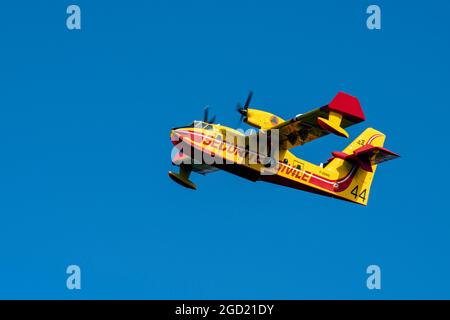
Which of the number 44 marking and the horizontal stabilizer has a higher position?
the horizontal stabilizer

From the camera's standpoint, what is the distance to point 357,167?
145ft

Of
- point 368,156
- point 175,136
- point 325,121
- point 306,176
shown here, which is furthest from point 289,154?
point 175,136

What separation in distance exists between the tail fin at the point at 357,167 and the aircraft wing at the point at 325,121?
3931 mm

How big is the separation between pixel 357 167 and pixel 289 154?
4.61m

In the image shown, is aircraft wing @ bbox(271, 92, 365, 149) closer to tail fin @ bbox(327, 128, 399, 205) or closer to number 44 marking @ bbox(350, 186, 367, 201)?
tail fin @ bbox(327, 128, 399, 205)

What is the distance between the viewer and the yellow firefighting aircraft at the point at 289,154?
3841 cm

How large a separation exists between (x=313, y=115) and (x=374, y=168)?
8240 millimetres

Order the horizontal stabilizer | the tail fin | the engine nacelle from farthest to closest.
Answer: the tail fin → the horizontal stabilizer → the engine nacelle

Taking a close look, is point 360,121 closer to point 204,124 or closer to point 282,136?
point 282,136

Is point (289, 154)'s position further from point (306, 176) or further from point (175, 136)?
point (175, 136)

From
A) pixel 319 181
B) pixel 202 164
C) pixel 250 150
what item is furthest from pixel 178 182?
pixel 319 181

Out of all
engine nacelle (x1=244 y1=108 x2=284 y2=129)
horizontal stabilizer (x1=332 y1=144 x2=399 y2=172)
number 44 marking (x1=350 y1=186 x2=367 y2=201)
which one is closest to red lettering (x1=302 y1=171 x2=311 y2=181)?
horizontal stabilizer (x1=332 y1=144 x2=399 y2=172)

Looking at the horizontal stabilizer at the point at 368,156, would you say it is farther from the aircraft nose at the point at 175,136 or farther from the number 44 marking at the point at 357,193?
the aircraft nose at the point at 175,136

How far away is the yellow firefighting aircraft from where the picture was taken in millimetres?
38406
